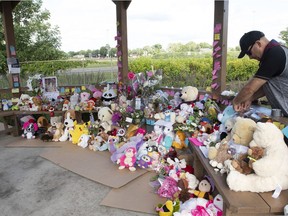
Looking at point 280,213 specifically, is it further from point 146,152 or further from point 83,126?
point 83,126

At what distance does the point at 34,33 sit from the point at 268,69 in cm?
815

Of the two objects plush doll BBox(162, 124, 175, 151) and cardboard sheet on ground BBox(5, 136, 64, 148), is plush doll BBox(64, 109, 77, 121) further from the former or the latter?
plush doll BBox(162, 124, 175, 151)

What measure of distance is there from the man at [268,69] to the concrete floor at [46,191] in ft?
5.18

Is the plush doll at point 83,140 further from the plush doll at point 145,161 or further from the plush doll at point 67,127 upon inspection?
the plush doll at point 145,161

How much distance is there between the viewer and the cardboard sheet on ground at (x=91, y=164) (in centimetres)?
314

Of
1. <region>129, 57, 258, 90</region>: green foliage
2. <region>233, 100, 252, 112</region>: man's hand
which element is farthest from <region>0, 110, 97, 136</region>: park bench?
<region>233, 100, 252, 112</region>: man's hand

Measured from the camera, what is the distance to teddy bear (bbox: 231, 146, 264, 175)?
5.80 feet

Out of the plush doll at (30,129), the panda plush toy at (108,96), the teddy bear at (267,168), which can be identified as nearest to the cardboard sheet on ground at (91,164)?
the plush doll at (30,129)

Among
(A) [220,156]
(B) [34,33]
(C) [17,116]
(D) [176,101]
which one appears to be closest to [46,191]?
(A) [220,156]

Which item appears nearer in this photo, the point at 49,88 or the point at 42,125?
the point at 42,125

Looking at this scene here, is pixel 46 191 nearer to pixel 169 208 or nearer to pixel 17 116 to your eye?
pixel 169 208

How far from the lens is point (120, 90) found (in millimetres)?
4758

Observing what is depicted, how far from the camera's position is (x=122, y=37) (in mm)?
5027

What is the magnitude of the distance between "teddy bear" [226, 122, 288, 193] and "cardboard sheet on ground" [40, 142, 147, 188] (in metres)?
1.56
